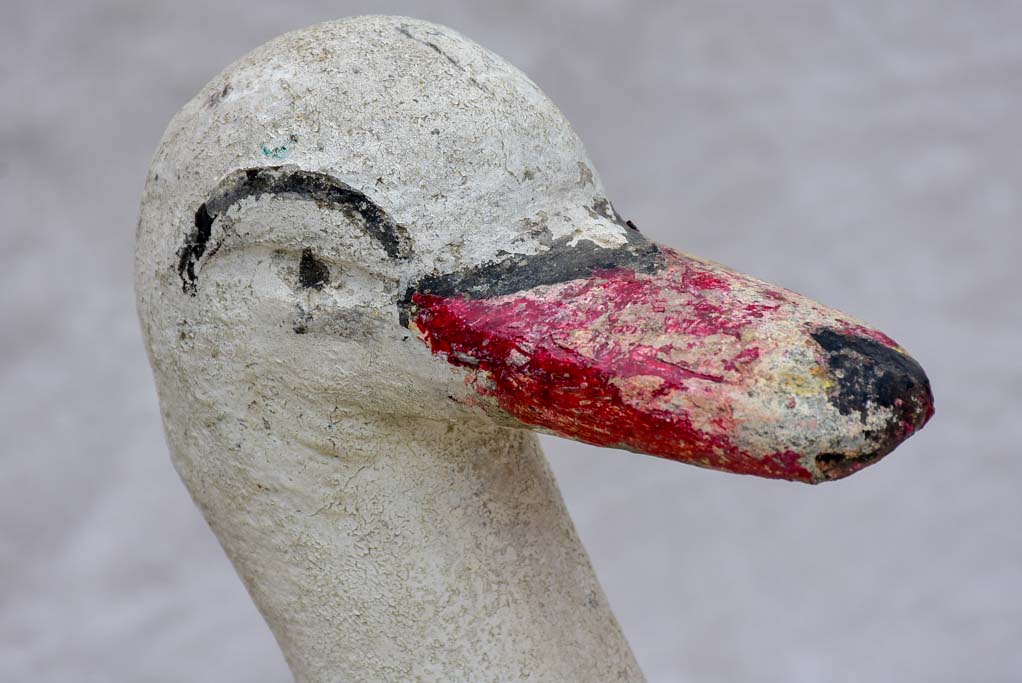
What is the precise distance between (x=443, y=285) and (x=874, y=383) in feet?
1.09

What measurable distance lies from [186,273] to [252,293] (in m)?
0.07

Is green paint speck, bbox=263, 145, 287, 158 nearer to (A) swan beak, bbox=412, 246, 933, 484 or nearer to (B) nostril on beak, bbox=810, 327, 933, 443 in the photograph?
(A) swan beak, bbox=412, 246, 933, 484

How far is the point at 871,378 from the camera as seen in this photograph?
3.31 feet

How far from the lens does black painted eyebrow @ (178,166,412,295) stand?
1.14 meters

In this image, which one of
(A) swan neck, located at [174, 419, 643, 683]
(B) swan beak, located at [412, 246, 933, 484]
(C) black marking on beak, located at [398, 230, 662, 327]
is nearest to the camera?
(B) swan beak, located at [412, 246, 933, 484]

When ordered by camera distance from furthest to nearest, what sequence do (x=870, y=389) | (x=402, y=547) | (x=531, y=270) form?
(x=402, y=547) → (x=531, y=270) → (x=870, y=389)

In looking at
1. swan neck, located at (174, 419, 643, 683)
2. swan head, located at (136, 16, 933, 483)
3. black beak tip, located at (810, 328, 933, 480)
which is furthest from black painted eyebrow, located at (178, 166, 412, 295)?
black beak tip, located at (810, 328, 933, 480)

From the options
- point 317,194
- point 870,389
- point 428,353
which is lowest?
point 870,389

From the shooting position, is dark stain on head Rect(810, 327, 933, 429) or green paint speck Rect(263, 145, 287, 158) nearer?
dark stain on head Rect(810, 327, 933, 429)

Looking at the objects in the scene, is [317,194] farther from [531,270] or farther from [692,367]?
[692,367]

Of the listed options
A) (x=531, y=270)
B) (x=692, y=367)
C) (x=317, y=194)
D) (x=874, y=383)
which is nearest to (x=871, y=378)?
(x=874, y=383)

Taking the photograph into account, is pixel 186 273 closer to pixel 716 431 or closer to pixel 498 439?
pixel 498 439

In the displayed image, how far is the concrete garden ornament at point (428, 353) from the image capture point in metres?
1.03

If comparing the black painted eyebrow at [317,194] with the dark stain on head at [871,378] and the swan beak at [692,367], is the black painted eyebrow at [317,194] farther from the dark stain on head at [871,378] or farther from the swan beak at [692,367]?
the dark stain on head at [871,378]
